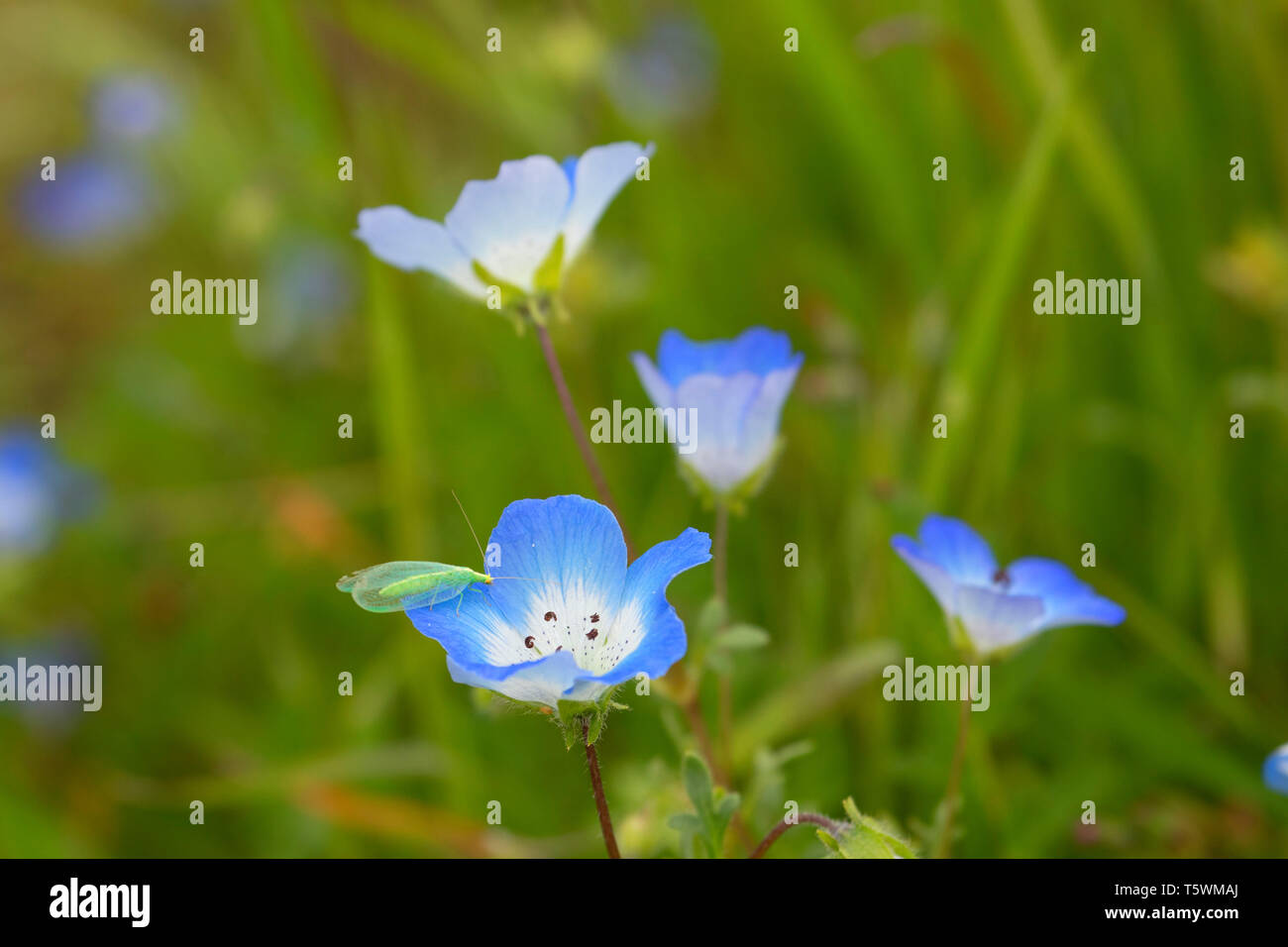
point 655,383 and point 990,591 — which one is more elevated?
point 655,383

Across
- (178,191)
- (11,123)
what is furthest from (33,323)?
(11,123)

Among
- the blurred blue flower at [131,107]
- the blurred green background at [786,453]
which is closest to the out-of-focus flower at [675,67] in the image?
the blurred green background at [786,453]

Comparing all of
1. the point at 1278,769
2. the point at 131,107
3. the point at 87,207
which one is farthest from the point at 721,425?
the point at 87,207

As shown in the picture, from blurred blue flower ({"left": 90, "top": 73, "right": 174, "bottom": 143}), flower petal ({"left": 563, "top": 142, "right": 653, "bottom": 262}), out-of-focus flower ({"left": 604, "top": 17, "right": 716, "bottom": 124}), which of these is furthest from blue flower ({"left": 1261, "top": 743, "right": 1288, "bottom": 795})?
blurred blue flower ({"left": 90, "top": 73, "right": 174, "bottom": 143})

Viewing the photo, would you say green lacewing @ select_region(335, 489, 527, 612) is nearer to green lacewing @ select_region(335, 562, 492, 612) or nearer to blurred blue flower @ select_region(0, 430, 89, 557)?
green lacewing @ select_region(335, 562, 492, 612)

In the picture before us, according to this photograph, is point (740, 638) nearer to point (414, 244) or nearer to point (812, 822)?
point (812, 822)
